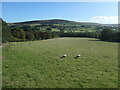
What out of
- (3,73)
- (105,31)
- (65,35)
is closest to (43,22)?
(65,35)

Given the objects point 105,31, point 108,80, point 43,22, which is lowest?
point 108,80

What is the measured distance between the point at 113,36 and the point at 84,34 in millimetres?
59650

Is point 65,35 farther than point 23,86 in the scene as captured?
Yes

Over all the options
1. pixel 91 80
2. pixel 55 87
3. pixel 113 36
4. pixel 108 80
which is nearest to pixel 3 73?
pixel 55 87

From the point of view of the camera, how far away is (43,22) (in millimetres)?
194125

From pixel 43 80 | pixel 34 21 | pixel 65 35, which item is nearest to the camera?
pixel 43 80

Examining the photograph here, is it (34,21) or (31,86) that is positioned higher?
(34,21)

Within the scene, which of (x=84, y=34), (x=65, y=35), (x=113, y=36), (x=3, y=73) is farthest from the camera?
(x=65, y=35)

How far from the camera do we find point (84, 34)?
135 m

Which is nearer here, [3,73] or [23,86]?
[23,86]

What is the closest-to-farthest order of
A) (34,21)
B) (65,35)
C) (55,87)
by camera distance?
(55,87), (65,35), (34,21)

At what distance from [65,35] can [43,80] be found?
138 metres

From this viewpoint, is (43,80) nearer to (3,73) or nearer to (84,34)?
(3,73)

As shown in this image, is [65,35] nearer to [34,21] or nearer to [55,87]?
[34,21]
